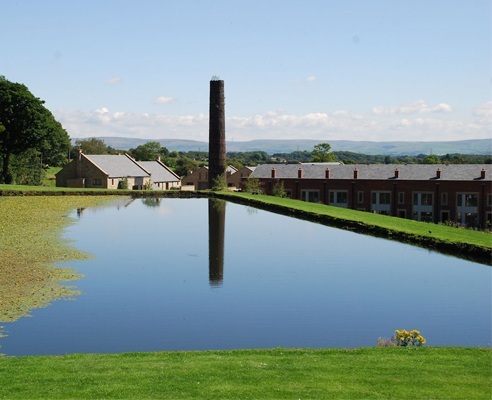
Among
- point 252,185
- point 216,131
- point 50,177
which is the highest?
point 216,131

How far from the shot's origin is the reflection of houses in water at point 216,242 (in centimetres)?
2681

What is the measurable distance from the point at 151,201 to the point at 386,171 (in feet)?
84.6

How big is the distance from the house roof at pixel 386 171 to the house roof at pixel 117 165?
2008 cm

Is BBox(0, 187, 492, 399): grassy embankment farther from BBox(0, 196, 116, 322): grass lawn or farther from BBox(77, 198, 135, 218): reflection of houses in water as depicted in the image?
BBox(77, 198, 135, 218): reflection of houses in water

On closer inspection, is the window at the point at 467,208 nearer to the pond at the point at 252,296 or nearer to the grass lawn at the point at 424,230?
the grass lawn at the point at 424,230

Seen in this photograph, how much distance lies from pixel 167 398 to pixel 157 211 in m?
46.5

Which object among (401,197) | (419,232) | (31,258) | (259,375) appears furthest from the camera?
(401,197)

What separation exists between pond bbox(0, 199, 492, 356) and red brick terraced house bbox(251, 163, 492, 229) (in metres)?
30.6

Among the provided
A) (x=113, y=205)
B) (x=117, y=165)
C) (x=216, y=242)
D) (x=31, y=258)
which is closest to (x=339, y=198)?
(x=113, y=205)

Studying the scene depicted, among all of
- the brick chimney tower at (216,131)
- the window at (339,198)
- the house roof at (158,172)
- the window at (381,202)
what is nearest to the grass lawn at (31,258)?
the window at (339,198)

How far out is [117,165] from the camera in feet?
Answer: 305

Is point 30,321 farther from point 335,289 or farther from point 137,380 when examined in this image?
point 335,289

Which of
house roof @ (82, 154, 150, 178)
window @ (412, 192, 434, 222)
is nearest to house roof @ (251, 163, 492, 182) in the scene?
window @ (412, 192, 434, 222)

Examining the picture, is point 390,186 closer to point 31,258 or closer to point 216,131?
point 216,131
